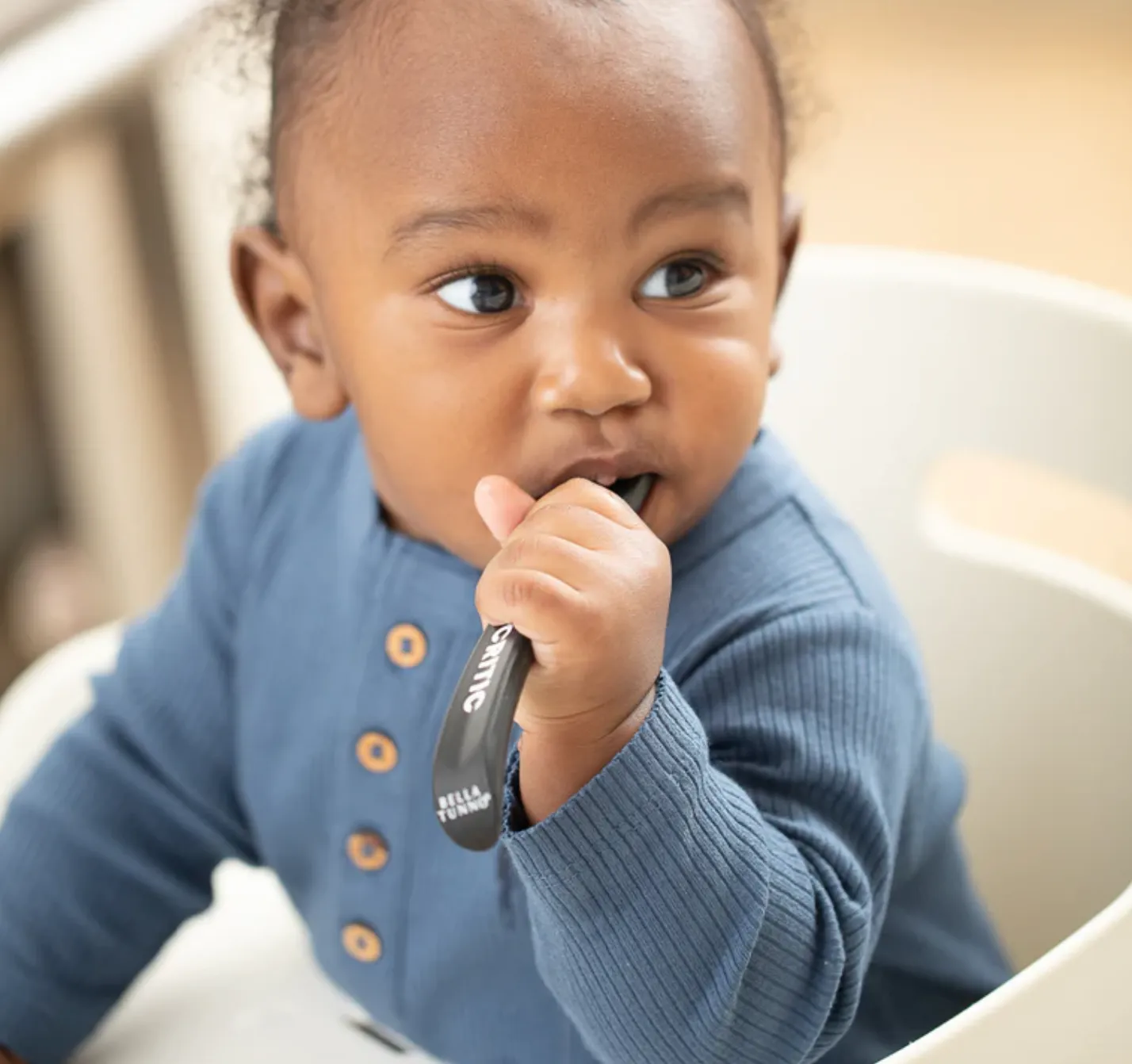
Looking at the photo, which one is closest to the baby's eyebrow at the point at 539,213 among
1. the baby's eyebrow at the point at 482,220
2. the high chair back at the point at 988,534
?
the baby's eyebrow at the point at 482,220

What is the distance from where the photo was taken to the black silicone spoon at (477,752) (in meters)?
0.46

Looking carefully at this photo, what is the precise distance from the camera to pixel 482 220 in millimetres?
571

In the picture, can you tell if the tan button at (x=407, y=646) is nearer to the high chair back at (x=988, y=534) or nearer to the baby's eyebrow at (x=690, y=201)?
the baby's eyebrow at (x=690, y=201)

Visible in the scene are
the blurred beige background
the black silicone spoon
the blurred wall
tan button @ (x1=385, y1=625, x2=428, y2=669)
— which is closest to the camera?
the black silicone spoon

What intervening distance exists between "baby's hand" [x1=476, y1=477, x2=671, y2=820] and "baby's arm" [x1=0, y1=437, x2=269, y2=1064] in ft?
0.99

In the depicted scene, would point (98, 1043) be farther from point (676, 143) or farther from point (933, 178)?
point (933, 178)

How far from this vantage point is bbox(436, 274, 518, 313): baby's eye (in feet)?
1.93

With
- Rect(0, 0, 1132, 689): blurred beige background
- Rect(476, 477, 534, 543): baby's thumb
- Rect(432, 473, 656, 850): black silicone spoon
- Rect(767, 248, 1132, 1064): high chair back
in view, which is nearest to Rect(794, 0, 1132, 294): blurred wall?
Rect(0, 0, 1132, 689): blurred beige background

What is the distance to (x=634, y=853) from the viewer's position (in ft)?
1.73

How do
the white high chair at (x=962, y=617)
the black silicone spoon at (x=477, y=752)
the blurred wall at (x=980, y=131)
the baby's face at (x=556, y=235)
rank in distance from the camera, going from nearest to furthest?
the black silicone spoon at (x=477, y=752)
the baby's face at (x=556, y=235)
the white high chair at (x=962, y=617)
the blurred wall at (x=980, y=131)

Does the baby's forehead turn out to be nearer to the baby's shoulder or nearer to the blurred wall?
the baby's shoulder

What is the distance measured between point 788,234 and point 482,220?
0.20 metres

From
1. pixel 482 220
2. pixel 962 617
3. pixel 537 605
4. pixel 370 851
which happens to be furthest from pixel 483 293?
pixel 962 617

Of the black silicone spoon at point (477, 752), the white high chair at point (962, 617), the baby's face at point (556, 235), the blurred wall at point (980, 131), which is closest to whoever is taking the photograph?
the black silicone spoon at point (477, 752)
